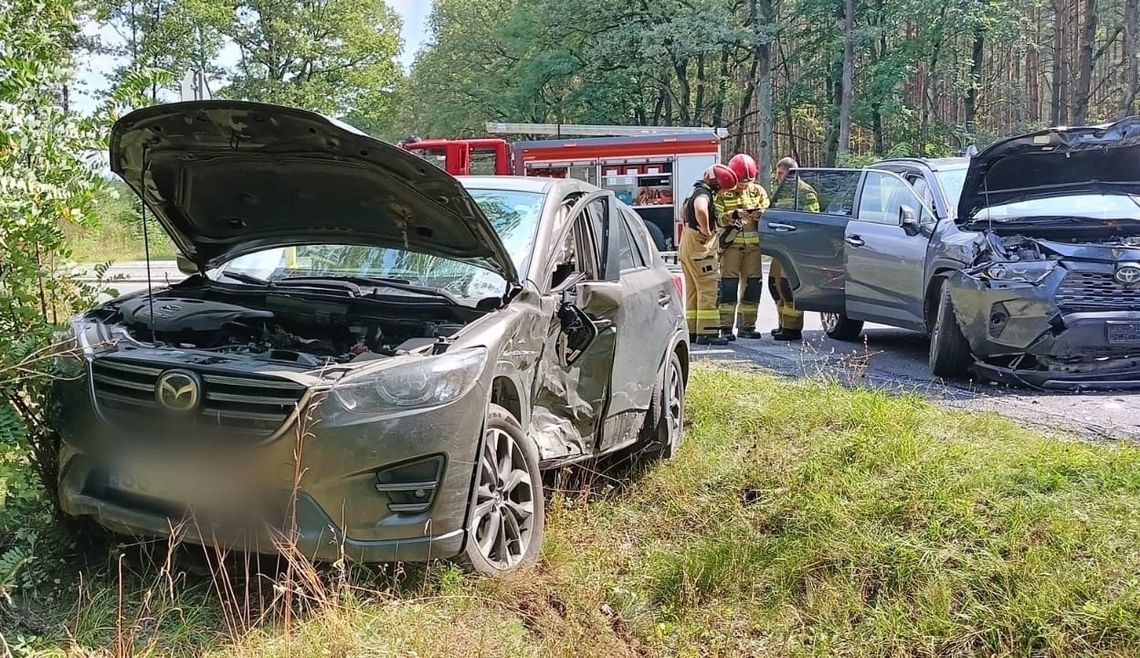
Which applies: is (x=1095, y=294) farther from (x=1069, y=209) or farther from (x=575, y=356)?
(x=575, y=356)

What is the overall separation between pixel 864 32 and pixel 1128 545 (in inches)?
997

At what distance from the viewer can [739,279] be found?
9492 mm

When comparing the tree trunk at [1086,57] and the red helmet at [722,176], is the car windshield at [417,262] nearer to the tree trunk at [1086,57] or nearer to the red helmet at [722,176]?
the red helmet at [722,176]

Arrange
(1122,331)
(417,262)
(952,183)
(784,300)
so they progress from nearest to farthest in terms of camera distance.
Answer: (417,262), (1122,331), (952,183), (784,300)

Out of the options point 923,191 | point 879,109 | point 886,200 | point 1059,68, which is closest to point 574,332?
point 923,191

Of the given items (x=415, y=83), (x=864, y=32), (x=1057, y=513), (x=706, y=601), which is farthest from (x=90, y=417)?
Answer: (x=415, y=83)

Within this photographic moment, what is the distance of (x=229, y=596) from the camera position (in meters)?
3.16

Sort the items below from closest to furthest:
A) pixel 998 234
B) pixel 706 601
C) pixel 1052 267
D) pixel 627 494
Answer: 1. pixel 706 601
2. pixel 627 494
3. pixel 1052 267
4. pixel 998 234

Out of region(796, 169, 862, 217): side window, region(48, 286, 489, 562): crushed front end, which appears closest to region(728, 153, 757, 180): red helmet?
region(796, 169, 862, 217): side window

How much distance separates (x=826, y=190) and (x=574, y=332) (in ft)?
19.5

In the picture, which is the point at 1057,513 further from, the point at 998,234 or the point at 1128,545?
the point at 998,234

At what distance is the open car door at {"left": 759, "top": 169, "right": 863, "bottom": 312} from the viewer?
8781mm

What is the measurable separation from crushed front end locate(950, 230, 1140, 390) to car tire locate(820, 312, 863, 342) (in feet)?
9.24

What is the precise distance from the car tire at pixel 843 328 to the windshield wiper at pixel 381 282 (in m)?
5.94
